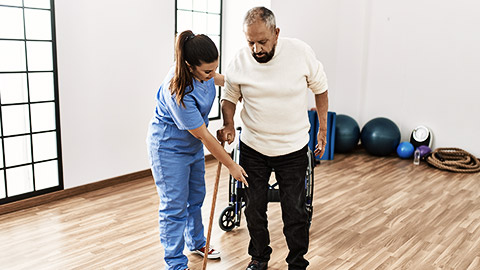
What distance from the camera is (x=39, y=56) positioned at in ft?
11.9

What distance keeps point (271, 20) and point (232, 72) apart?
0.34 m

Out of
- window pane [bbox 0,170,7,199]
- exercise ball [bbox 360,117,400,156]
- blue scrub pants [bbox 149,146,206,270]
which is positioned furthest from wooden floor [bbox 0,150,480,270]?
exercise ball [bbox 360,117,400,156]

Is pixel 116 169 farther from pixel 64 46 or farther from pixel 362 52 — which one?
pixel 362 52

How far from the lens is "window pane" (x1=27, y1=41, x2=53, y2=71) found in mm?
3578

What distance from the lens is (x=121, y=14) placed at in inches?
160

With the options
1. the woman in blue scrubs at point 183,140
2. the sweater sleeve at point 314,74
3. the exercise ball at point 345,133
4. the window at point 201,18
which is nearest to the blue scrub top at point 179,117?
the woman in blue scrubs at point 183,140

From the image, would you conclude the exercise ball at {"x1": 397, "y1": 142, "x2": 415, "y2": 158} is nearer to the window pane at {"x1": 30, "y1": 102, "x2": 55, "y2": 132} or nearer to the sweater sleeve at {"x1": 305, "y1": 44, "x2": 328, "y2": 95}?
the sweater sleeve at {"x1": 305, "y1": 44, "x2": 328, "y2": 95}

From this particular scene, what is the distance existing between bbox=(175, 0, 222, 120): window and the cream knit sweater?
8.32 ft

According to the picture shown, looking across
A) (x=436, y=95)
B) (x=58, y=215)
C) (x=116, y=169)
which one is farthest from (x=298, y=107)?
(x=436, y=95)

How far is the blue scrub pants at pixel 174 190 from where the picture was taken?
2428 mm

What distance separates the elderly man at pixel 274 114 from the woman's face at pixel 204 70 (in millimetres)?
167

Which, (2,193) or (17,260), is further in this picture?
(2,193)

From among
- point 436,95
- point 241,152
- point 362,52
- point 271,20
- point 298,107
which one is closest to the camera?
point 271,20

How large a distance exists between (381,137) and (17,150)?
3709 millimetres
